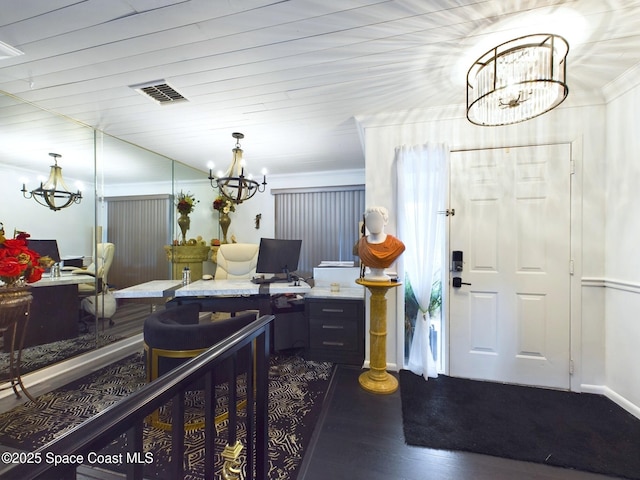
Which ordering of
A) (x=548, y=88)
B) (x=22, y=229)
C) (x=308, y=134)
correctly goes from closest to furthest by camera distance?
(x=548, y=88)
(x=22, y=229)
(x=308, y=134)

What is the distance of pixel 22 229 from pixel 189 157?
1984 millimetres

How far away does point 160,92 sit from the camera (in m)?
2.07

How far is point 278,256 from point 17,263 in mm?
1944

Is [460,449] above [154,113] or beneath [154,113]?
beneath

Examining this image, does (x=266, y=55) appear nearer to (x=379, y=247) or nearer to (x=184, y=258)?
(x=379, y=247)

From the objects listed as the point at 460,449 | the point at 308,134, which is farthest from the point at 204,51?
the point at 460,449

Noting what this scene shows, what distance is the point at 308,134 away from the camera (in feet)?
9.50

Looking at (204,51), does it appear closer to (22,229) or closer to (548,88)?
(548,88)

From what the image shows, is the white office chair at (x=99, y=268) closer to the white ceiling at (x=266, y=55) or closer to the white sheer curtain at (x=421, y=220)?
the white ceiling at (x=266, y=55)

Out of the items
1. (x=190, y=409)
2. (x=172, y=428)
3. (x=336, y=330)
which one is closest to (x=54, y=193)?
(x=190, y=409)

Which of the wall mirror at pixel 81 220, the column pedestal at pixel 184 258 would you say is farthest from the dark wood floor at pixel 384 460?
the column pedestal at pixel 184 258

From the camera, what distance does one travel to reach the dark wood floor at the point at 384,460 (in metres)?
1.42

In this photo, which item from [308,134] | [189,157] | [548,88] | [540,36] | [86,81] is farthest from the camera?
[189,157]

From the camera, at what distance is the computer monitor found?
260cm
